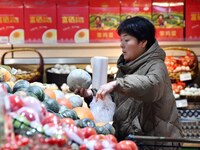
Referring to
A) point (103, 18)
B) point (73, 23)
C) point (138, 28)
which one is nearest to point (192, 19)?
point (103, 18)

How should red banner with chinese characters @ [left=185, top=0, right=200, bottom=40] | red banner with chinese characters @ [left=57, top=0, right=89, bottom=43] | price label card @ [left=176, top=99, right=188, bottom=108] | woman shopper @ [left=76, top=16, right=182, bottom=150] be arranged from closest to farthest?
woman shopper @ [left=76, top=16, right=182, bottom=150] → price label card @ [left=176, top=99, right=188, bottom=108] → red banner with chinese characters @ [left=57, top=0, right=89, bottom=43] → red banner with chinese characters @ [left=185, top=0, right=200, bottom=40]

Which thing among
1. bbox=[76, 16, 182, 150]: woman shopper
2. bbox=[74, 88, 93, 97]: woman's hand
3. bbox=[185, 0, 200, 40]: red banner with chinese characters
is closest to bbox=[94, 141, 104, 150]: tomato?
bbox=[76, 16, 182, 150]: woman shopper

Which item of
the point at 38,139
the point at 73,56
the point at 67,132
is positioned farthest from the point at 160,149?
the point at 73,56

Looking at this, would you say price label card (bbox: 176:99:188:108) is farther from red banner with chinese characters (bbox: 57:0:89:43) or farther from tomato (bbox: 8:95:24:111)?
tomato (bbox: 8:95:24:111)

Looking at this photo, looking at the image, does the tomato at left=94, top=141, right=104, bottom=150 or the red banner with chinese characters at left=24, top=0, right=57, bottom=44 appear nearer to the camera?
the tomato at left=94, top=141, right=104, bottom=150

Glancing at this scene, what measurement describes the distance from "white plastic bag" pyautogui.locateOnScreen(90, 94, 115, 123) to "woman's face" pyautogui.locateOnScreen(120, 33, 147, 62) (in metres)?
0.33

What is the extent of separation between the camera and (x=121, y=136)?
2.89 m

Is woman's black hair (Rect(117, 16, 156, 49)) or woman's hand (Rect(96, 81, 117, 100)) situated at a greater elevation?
woman's black hair (Rect(117, 16, 156, 49))

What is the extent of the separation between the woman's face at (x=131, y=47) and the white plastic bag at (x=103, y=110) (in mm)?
335

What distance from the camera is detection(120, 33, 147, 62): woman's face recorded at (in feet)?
9.55

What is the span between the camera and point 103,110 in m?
2.90

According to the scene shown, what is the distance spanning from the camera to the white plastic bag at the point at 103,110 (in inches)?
113

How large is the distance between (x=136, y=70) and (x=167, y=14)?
2607 millimetres

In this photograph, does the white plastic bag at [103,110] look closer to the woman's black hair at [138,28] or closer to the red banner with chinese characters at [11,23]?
the woman's black hair at [138,28]
